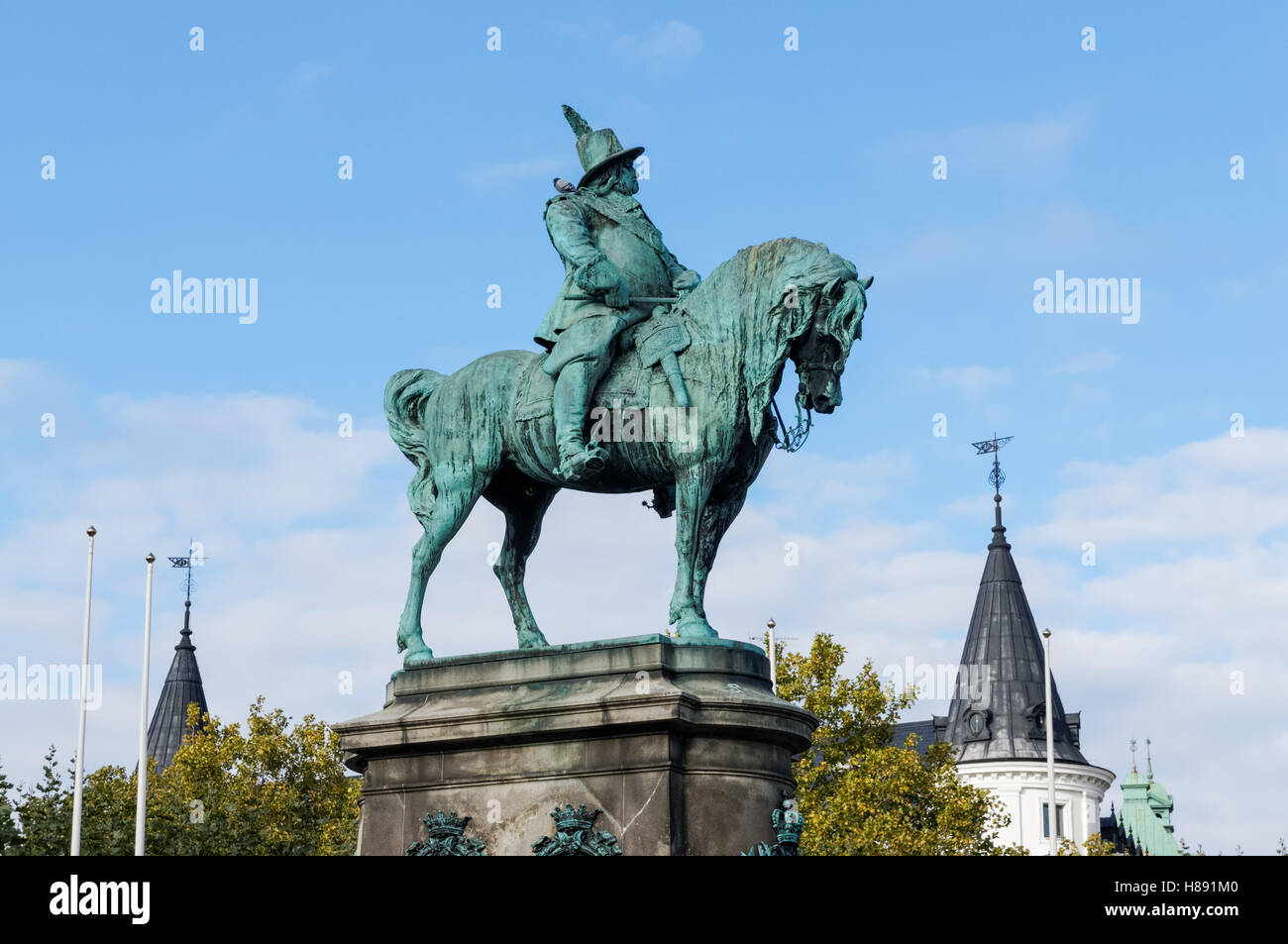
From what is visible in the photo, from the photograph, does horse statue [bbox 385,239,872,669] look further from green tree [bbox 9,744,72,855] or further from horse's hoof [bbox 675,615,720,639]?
green tree [bbox 9,744,72,855]

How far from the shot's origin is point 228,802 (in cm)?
5519

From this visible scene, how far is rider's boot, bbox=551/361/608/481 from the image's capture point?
1664 cm

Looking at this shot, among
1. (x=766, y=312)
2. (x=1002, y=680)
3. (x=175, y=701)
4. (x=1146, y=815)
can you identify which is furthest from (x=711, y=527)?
(x=1146, y=815)

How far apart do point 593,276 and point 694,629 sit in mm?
3230

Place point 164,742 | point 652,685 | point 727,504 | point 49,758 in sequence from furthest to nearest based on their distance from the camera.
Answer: point 164,742 < point 49,758 < point 727,504 < point 652,685

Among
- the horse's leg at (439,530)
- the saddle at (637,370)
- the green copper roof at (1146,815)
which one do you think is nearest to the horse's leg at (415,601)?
the horse's leg at (439,530)

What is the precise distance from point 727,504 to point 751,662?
58.4 inches

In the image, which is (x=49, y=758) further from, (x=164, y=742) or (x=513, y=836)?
(x=164, y=742)

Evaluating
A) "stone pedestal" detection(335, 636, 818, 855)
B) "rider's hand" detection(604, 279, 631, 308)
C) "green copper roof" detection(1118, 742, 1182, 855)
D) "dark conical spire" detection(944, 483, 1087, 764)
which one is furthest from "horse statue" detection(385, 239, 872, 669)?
"green copper roof" detection(1118, 742, 1182, 855)

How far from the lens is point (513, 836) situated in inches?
631

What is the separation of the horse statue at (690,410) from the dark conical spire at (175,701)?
85107 millimetres

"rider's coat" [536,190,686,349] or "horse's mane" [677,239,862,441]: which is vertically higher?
"rider's coat" [536,190,686,349]
